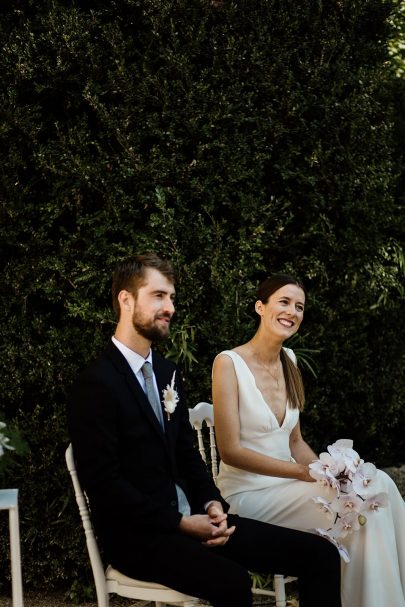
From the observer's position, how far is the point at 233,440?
138 inches

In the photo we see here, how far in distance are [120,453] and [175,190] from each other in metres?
1.97

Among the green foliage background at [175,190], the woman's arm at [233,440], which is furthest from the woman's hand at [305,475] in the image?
the green foliage background at [175,190]

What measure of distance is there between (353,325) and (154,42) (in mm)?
1875

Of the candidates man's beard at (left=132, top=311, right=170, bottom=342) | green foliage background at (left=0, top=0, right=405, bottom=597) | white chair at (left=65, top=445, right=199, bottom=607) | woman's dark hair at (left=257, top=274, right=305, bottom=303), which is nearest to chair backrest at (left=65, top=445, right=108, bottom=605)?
white chair at (left=65, top=445, right=199, bottom=607)

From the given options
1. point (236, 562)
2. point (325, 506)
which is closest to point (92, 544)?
point (236, 562)

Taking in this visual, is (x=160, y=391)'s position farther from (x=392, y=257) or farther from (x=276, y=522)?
(x=392, y=257)

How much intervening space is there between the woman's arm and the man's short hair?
71cm

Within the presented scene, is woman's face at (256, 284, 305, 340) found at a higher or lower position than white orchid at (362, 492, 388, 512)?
higher

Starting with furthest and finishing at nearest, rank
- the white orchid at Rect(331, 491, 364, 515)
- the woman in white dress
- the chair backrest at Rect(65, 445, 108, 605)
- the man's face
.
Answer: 1. the woman in white dress
2. the white orchid at Rect(331, 491, 364, 515)
3. the man's face
4. the chair backrest at Rect(65, 445, 108, 605)

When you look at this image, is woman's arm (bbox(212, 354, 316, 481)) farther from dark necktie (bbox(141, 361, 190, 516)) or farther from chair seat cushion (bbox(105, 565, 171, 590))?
chair seat cushion (bbox(105, 565, 171, 590))

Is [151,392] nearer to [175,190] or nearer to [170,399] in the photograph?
[170,399]

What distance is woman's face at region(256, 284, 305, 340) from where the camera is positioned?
147 inches

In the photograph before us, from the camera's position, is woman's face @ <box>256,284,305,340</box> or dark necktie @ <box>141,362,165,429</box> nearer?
dark necktie @ <box>141,362,165,429</box>

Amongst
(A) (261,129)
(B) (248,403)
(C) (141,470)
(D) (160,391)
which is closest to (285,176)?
(A) (261,129)
